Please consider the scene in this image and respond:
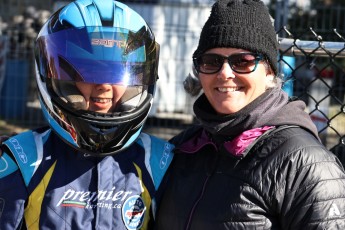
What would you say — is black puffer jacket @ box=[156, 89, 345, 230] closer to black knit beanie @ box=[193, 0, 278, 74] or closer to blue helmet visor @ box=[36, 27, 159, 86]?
black knit beanie @ box=[193, 0, 278, 74]

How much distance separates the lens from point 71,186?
2570 millimetres

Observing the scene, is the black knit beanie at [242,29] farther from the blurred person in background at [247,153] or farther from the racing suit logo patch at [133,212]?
the racing suit logo patch at [133,212]

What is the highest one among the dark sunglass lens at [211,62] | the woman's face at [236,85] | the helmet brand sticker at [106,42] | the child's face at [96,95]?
the helmet brand sticker at [106,42]

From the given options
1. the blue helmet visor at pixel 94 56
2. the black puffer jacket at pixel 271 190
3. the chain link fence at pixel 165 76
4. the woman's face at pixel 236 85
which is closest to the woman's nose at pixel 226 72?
the woman's face at pixel 236 85

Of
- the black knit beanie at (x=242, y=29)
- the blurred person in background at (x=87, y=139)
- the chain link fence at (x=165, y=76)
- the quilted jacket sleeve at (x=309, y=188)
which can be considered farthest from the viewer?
the chain link fence at (x=165, y=76)

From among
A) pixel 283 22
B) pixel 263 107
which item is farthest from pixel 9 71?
pixel 263 107

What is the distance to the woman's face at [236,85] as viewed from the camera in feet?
8.11

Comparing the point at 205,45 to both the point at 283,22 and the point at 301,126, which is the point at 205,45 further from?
the point at 283,22

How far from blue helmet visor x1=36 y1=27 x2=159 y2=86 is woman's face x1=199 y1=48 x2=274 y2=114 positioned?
A: 1.26 feet

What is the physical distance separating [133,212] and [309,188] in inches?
32.0

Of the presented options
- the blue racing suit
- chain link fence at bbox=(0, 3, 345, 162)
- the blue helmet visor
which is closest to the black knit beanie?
the blue helmet visor

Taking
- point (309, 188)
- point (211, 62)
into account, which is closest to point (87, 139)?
point (211, 62)

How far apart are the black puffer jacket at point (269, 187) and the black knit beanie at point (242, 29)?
0.21 meters

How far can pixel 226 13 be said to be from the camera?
8.11 feet
